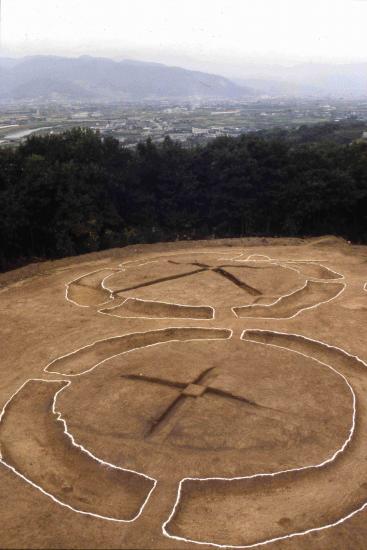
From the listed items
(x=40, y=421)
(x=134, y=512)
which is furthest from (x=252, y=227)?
(x=134, y=512)

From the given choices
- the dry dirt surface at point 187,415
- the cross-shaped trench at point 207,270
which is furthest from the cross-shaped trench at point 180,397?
the cross-shaped trench at point 207,270

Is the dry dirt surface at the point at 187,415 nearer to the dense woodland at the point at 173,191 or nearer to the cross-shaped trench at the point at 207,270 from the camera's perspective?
the cross-shaped trench at the point at 207,270

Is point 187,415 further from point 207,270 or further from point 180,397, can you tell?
point 207,270

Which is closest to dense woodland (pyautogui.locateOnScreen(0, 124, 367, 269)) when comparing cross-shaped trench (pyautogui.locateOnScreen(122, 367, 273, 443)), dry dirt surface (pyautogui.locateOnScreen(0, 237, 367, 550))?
dry dirt surface (pyautogui.locateOnScreen(0, 237, 367, 550))

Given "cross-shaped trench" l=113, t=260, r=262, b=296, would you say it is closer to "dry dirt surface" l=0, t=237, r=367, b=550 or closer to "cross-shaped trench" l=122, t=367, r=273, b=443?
"dry dirt surface" l=0, t=237, r=367, b=550

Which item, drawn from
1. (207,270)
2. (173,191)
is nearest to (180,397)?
(207,270)

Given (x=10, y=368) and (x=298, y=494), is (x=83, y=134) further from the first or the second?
(x=298, y=494)
